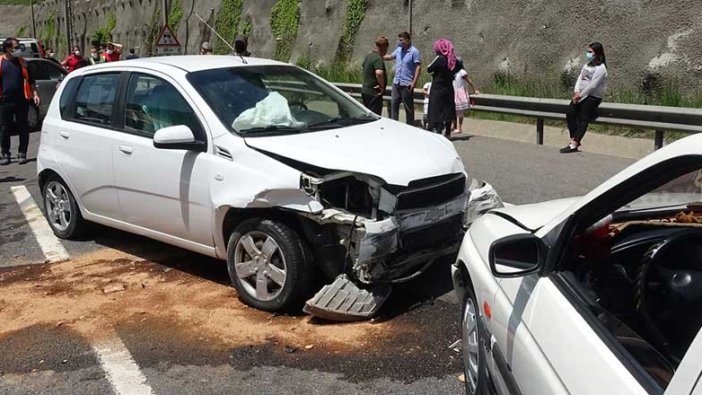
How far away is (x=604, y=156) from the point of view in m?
10.8

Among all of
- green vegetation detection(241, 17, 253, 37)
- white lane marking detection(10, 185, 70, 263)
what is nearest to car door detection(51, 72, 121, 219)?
white lane marking detection(10, 185, 70, 263)

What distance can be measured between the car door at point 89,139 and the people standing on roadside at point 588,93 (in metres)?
7.21

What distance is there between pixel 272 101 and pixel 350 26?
18.9 metres

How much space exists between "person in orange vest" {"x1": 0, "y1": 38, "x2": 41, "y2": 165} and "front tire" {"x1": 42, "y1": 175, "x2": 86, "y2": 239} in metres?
5.21

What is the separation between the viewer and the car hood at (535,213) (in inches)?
128

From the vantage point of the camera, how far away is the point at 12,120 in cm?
1184

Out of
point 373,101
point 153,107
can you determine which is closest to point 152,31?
point 373,101

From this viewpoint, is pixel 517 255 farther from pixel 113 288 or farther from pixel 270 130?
pixel 113 288

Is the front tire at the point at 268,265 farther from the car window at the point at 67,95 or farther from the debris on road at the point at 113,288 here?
the car window at the point at 67,95

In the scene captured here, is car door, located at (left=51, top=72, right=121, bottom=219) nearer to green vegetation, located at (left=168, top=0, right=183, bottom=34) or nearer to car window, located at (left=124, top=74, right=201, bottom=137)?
car window, located at (left=124, top=74, right=201, bottom=137)

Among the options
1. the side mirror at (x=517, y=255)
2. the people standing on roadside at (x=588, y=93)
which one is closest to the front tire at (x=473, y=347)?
the side mirror at (x=517, y=255)

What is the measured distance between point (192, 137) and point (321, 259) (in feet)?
4.39

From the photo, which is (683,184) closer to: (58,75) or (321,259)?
(321,259)

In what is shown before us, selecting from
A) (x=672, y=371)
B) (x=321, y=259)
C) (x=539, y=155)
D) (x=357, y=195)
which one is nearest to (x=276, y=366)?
(x=321, y=259)
